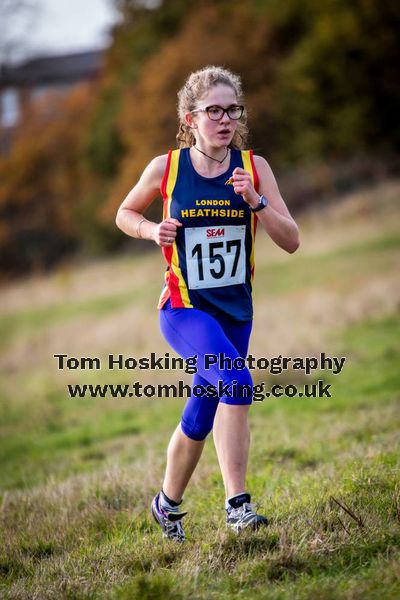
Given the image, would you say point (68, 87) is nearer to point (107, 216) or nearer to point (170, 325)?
point (107, 216)

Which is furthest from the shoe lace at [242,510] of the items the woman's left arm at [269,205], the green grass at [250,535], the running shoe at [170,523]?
the woman's left arm at [269,205]

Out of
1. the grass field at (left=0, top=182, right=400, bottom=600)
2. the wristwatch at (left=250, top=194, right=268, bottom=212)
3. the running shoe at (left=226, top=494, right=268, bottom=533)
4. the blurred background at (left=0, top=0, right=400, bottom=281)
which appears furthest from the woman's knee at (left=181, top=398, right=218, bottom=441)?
the blurred background at (left=0, top=0, right=400, bottom=281)

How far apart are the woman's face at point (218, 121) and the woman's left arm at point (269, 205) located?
8.5 inches

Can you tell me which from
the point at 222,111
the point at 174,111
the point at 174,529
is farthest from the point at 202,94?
the point at 174,111

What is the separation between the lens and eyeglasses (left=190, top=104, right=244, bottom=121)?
4090mm

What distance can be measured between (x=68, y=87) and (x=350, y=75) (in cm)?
3649

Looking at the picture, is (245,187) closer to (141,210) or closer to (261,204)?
(261,204)

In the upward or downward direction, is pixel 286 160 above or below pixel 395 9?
below

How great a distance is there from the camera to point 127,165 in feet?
132

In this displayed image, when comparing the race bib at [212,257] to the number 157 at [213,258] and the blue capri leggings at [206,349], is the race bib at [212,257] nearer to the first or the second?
the number 157 at [213,258]

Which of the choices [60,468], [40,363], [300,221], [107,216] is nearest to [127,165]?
[107,216]

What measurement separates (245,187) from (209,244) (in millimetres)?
370

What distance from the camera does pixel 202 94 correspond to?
13.6 feet

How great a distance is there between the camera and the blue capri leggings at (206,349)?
387cm
